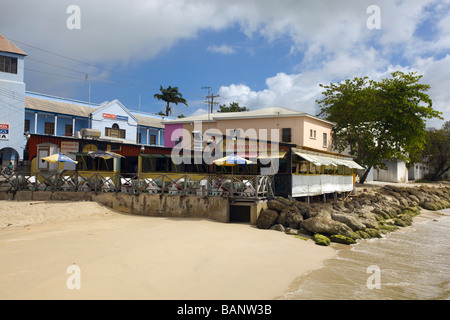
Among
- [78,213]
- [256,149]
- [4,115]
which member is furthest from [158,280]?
[4,115]

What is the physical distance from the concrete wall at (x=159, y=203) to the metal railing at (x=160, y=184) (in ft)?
1.08

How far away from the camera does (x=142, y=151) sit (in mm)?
24641

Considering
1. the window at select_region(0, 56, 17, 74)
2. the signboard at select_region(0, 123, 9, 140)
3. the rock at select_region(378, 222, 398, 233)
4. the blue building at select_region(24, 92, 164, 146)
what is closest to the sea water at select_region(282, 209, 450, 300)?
the rock at select_region(378, 222, 398, 233)

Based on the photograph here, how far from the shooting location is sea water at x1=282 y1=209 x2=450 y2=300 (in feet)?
28.0

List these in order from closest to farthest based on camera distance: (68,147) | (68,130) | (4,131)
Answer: (68,147) < (4,131) < (68,130)

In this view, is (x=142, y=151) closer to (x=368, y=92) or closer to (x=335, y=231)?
(x=335, y=231)

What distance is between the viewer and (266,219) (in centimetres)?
1530

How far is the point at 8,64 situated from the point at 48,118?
6.41 m

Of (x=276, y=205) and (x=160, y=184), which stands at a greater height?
(x=160, y=184)

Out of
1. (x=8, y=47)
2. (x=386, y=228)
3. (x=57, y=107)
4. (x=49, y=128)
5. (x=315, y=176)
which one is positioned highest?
(x=8, y=47)

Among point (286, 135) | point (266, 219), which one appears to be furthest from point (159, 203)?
point (286, 135)

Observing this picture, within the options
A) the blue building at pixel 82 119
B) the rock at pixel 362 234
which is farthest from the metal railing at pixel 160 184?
the blue building at pixel 82 119

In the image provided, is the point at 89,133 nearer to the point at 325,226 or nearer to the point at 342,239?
the point at 325,226

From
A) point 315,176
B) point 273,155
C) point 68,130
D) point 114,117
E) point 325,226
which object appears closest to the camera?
point 325,226
